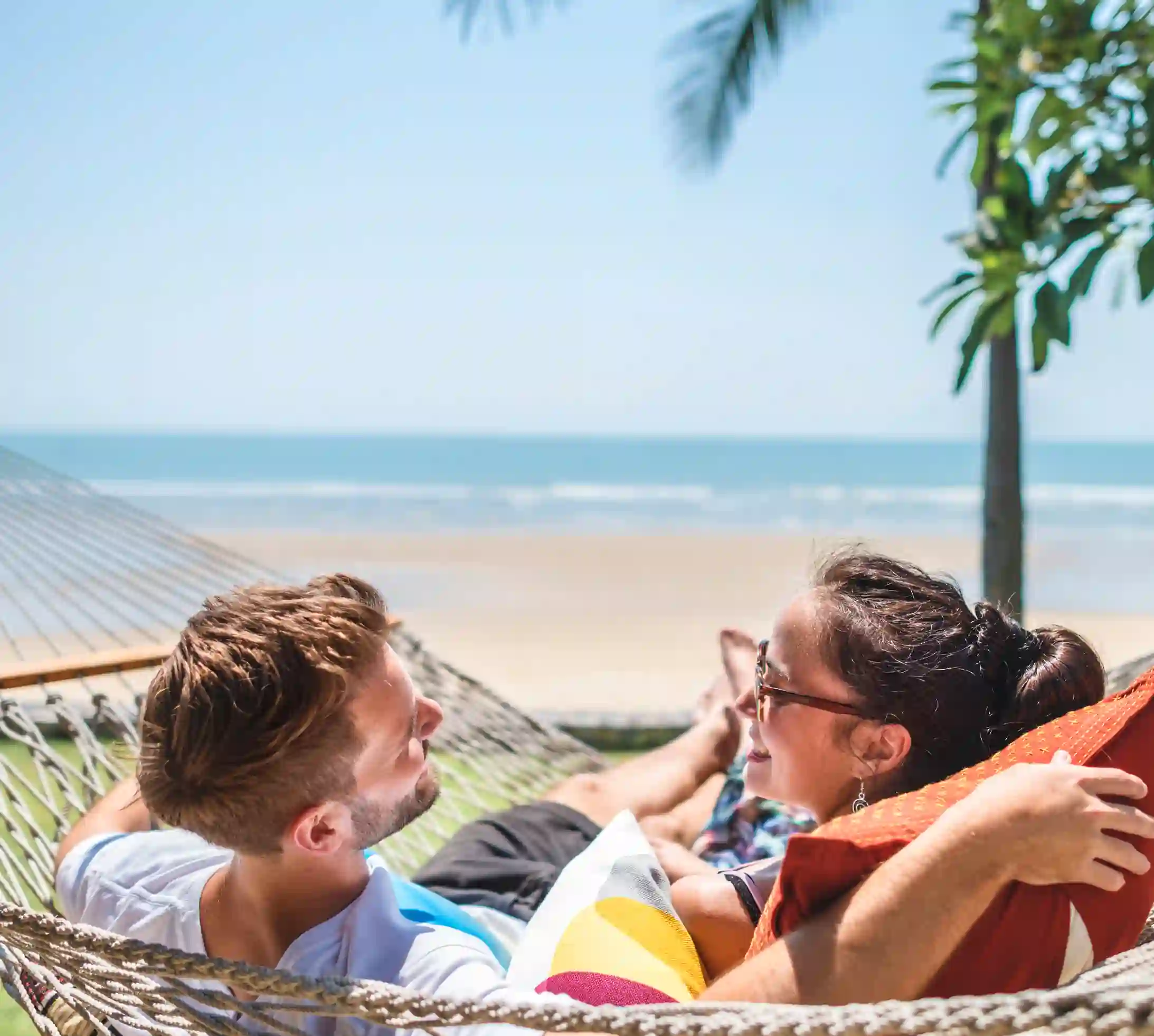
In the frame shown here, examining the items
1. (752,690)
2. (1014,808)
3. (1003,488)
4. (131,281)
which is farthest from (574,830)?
(131,281)

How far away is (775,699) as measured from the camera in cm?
120

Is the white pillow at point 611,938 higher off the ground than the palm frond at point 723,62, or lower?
lower

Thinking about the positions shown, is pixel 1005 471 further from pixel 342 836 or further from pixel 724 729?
pixel 342 836

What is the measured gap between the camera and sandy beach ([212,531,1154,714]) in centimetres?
530

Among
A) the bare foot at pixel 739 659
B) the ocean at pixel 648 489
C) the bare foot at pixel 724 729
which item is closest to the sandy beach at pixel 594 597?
the bare foot at pixel 739 659

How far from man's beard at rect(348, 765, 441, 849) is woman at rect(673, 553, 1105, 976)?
0.29 meters

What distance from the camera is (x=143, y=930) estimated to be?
1.09 m

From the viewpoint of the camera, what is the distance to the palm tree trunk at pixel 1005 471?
163 inches

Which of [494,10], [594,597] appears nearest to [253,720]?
[494,10]

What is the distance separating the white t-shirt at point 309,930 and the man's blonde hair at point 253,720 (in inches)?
3.9

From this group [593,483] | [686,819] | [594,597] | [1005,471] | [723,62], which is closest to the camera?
[686,819]

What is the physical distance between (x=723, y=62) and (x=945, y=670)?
4.54 meters

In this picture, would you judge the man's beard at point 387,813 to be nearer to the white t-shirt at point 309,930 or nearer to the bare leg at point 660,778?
the white t-shirt at point 309,930

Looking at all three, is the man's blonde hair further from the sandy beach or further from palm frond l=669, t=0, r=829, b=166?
palm frond l=669, t=0, r=829, b=166
